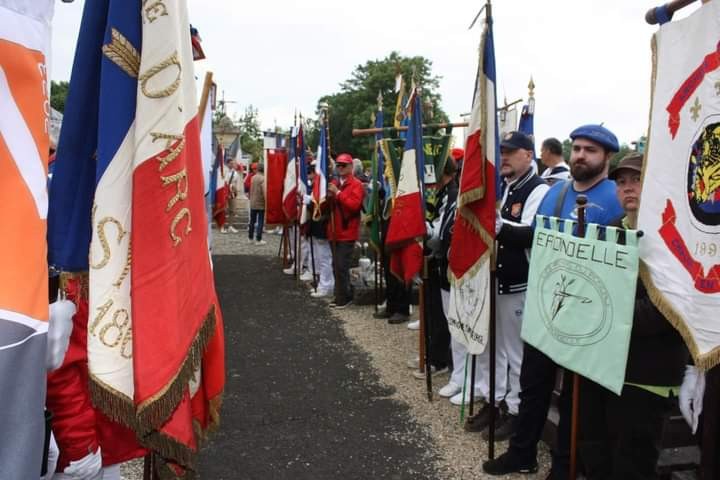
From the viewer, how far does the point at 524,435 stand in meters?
3.67

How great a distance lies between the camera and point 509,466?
3.71 meters

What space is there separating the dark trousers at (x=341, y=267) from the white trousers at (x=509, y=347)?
15.3 ft

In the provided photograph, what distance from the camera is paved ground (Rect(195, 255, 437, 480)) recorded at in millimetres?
3906

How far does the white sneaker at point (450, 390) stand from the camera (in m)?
5.18

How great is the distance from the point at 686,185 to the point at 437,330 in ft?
12.7

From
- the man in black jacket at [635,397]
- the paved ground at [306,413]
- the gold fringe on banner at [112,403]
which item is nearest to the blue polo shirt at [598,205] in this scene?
the man in black jacket at [635,397]

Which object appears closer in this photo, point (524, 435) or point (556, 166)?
point (524, 435)

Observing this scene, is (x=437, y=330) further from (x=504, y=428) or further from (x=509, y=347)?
(x=504, y=428)

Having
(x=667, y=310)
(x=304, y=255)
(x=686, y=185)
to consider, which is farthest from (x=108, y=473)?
(x=304, y=255)

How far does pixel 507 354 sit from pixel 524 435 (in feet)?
3.12

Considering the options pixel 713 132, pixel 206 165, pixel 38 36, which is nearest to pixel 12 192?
pixel 38 36

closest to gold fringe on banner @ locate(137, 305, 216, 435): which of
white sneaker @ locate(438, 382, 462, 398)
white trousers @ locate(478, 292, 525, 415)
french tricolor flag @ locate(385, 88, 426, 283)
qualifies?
white trousers @ locate(478, 292, 525, 415)

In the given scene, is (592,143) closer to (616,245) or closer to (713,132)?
(616,245)

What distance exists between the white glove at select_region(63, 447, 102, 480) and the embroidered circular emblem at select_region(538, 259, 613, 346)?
2.34 metres
